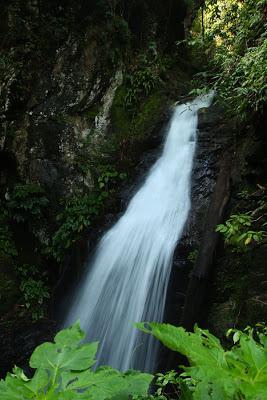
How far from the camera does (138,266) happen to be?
559 centimetres

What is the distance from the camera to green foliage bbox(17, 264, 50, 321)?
690 centimetres

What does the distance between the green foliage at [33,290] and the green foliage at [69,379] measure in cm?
627

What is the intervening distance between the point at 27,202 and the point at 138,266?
327 centimetres

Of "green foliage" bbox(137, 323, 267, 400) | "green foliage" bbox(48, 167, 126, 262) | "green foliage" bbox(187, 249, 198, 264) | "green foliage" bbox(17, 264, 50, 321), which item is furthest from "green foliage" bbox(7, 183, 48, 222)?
"green foliage" bbox(137, 323, 267, 400)

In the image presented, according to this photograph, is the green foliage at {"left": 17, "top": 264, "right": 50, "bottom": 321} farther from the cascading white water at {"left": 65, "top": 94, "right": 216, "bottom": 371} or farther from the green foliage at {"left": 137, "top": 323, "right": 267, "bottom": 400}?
the green foliage at {"left": 137, "top": 323, "right": 267, "bottom": 400}

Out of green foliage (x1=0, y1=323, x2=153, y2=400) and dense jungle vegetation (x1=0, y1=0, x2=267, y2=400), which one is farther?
dense jungle vegetation (x1=0, y1=0, x2=267, y2=400)

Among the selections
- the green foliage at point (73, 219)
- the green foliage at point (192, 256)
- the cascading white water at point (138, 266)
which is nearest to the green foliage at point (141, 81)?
the cascading white water at point (138, 266)

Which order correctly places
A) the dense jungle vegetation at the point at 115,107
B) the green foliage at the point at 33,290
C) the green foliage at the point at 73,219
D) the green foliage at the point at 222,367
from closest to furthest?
the green foliage at the point at 222,367 → the dense jungle vegetation at the point at 115,107 → the green foliage at the point at 33,290 → the green foliage at the point at 73,219

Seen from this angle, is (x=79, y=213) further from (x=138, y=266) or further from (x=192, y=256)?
(x=192, y=256)

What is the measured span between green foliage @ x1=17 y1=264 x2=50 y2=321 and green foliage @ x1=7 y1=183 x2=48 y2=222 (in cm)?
107

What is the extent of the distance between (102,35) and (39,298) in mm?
6120

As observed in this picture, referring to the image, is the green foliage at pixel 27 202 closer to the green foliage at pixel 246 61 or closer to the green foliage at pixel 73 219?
the green foliage at pixel 73 219

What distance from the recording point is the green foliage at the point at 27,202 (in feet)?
25.2

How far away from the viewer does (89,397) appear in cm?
83
